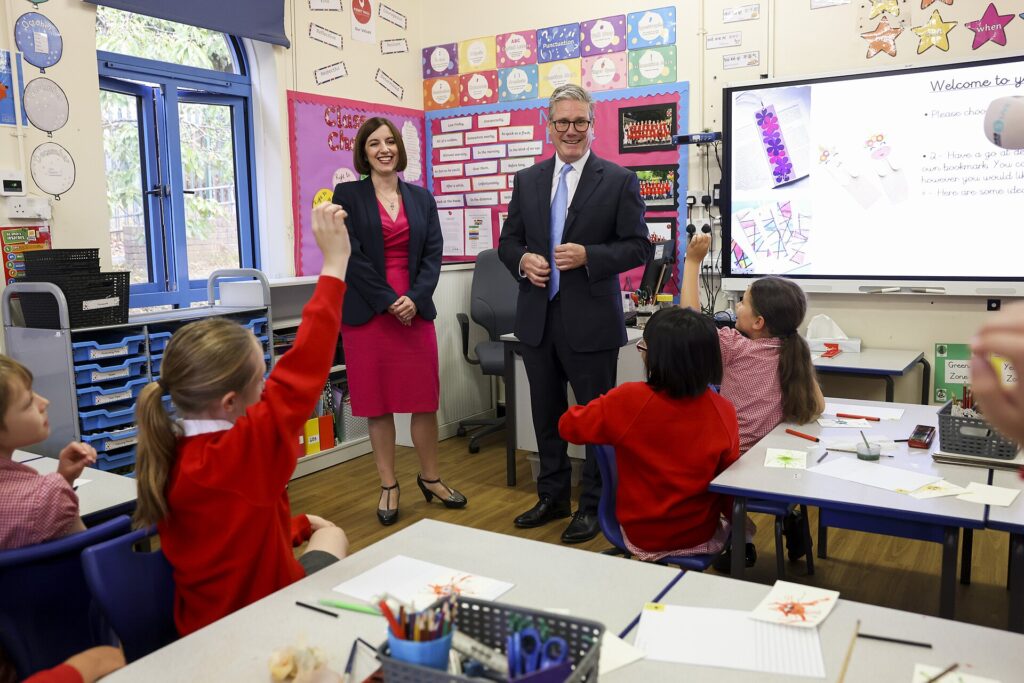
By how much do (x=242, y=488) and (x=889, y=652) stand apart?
1.11 metres

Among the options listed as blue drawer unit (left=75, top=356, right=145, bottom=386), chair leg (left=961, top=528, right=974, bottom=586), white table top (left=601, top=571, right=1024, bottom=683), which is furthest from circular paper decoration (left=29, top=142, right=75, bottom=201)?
chair leg (left=961, top=528, right=974, bottom=586)

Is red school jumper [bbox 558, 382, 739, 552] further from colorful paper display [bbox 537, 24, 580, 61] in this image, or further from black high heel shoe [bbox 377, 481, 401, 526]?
colorful paper display [bbox 537, 24, 580, 61]

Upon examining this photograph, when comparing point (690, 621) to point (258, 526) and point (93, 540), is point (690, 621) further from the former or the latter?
point (93, 540)

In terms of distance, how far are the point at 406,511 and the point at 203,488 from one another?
92.8 inches

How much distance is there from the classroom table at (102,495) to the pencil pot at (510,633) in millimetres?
1361

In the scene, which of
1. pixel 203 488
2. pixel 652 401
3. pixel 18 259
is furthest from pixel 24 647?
pixel 18 259

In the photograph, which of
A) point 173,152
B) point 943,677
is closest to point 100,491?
point 943,677

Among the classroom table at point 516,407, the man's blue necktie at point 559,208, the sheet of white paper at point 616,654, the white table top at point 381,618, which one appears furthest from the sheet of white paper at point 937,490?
the classroom table at point 516,407

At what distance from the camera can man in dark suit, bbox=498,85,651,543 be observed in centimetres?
328

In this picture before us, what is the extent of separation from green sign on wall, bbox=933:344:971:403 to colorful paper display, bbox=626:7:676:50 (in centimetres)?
229

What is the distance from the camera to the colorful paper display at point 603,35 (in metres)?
4.89

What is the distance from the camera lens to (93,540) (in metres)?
1.62

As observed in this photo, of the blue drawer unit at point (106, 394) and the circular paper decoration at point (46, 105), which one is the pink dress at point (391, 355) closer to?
the blue drawer unit at point (106, 394)

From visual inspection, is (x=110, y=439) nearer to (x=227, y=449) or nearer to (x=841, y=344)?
(x=227, y=449)
